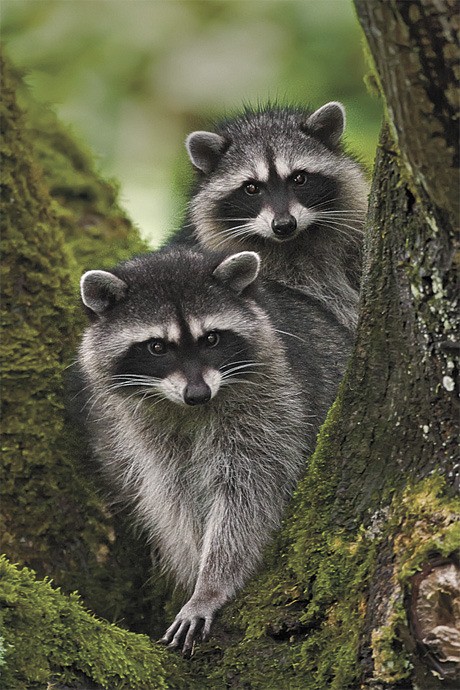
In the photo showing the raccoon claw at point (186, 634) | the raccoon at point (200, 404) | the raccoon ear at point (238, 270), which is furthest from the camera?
the raccoon ear at point (238, 270)

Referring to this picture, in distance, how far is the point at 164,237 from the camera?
5.91m

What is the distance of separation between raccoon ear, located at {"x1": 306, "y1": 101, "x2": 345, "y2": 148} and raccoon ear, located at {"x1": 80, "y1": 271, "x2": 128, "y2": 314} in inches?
69.7

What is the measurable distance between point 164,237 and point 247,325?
1799 millimetres

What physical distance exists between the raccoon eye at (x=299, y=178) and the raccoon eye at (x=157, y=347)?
1.60m

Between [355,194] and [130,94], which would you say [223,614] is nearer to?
[355,194]

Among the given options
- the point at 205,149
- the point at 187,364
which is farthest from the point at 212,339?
the point at 205,149

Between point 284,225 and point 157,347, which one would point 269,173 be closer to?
point 284,225

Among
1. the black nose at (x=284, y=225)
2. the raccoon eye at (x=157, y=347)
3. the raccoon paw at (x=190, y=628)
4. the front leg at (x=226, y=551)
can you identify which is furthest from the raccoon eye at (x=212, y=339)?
the raccoon paw at (x=190, y=628)

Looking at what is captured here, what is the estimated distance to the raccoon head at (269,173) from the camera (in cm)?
525

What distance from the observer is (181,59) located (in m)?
5.77

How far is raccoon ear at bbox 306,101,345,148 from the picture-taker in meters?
5.27

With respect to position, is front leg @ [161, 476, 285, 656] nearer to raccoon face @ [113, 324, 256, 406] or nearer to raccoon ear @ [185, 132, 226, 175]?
raccoon face @ [113, 324, 256, 406]

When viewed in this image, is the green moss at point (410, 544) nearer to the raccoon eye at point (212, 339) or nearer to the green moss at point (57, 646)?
the green moss at point (57, 646)

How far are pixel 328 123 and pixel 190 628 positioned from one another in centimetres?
299
